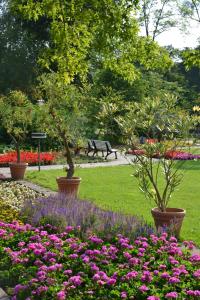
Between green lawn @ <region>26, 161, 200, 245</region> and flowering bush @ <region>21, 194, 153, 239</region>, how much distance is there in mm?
1254

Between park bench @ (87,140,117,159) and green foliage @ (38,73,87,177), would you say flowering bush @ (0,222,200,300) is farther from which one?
park bench @ (87,140,117,159)

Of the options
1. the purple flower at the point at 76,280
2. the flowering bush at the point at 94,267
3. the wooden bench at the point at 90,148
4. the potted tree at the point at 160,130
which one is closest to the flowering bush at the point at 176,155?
the potted tree at the point at 160,130

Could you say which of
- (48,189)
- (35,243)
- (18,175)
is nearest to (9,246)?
(35,243)

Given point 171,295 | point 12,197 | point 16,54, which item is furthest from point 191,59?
point 16,54

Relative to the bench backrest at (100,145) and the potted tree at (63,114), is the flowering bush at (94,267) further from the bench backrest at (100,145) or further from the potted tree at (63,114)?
the bench backrest at (100,145)

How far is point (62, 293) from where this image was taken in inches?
145

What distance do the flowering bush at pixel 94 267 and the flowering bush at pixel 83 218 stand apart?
0.22 metres

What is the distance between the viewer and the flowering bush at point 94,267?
3.90m

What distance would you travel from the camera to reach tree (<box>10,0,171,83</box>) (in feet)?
23.4

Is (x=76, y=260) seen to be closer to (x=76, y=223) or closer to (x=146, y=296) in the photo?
(x=146, y=296)

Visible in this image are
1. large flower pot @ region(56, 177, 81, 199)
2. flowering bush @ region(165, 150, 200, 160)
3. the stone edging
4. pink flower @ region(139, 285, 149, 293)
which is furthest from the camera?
the stone edging

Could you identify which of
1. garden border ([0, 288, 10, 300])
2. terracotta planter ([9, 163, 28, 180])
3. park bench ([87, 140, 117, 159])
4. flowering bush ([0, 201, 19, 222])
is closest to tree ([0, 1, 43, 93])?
park bench ([87, 140, 117, 159])

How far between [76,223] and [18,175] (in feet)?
23.3

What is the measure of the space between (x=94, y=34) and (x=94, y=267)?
15.9 ft
